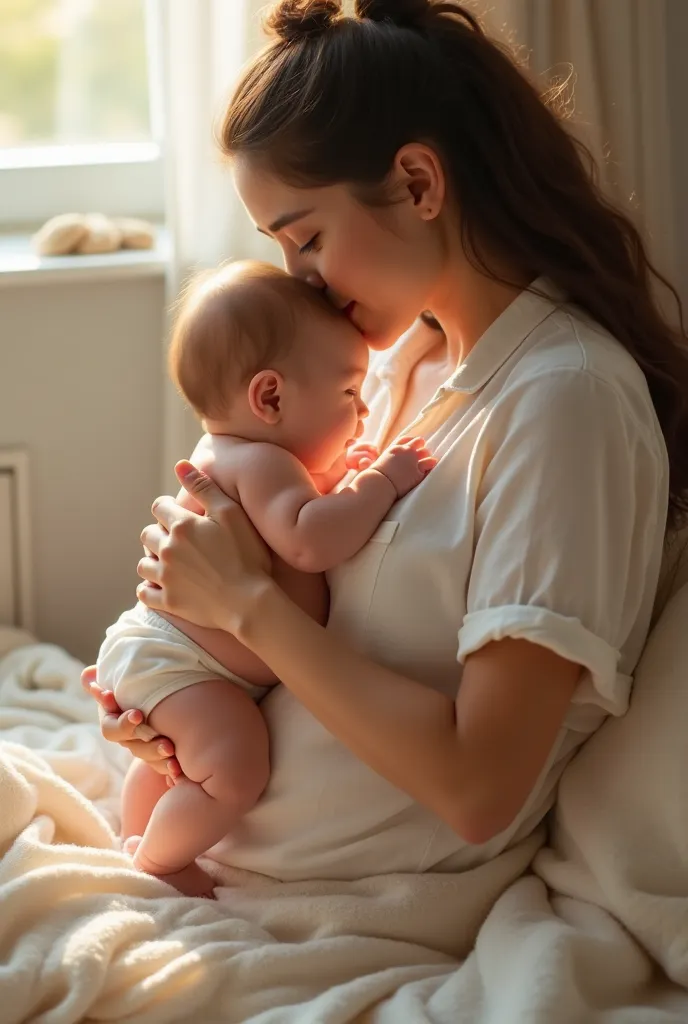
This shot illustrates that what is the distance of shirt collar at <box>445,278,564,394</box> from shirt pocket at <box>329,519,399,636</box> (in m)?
0.19

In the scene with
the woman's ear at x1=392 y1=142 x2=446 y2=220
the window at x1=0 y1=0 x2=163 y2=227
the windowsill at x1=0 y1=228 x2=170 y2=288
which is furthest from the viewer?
the window at x1=0 y1=0 x2=163 y2=227

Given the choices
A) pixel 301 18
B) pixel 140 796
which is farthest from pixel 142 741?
pixel 301 18

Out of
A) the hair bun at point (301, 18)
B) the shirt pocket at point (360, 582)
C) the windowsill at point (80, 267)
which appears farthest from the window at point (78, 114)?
the shirt pocket at point (360, 582)

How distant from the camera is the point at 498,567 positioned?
4.00 feet

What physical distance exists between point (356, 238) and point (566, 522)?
0.41 meters

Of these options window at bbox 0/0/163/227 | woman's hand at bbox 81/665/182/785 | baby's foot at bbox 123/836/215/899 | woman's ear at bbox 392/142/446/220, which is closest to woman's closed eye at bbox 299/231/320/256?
woman's ear at bbox 392/142/446/220

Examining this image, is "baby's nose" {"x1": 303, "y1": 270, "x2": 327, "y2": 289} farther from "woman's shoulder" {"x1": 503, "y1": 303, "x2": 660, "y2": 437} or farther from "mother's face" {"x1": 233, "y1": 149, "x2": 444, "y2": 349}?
"woman's shoulder" {"x1": 503, "y1": 303, "x2": 660, "y2": 437}

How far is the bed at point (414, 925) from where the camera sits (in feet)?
3.97

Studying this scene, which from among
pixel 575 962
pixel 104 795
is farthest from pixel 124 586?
pixel 575 962

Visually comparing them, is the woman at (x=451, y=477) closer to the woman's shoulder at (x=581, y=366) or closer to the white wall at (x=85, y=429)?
the woman's shoulder at (x=581, y=366)

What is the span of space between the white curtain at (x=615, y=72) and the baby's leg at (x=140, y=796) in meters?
1.07

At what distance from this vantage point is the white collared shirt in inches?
47.3

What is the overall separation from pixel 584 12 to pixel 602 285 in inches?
28.1

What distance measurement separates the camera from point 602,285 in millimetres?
1386
